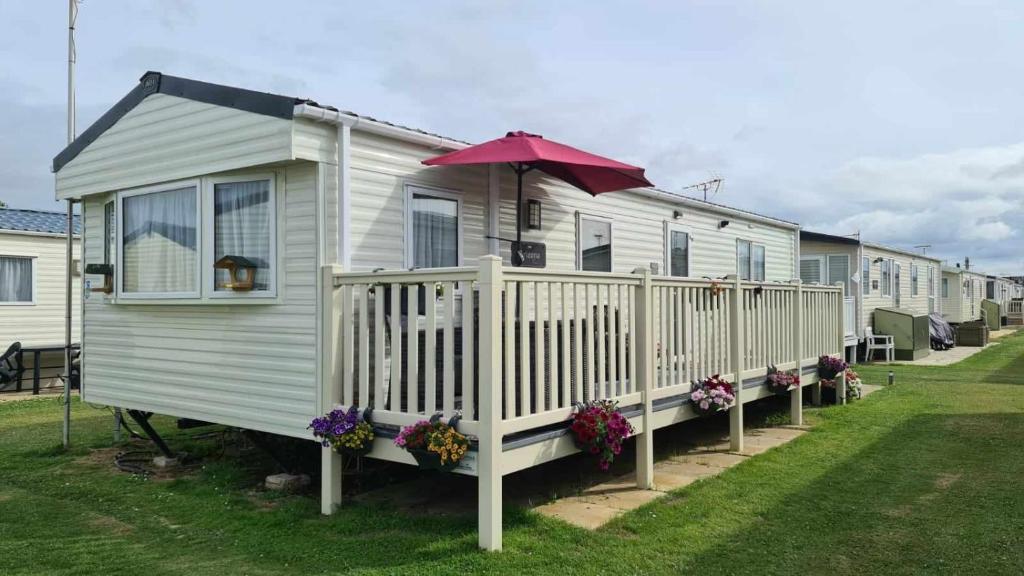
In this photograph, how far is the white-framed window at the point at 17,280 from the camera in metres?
11.7

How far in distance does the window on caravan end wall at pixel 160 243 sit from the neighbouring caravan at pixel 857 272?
12826 millimetres

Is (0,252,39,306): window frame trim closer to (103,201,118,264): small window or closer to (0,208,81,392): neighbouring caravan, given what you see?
(0,208,81,392): neighbouring caravan

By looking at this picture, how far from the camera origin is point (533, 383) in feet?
14.3

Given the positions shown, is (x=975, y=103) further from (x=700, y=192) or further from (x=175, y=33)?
(x=175, y=33)

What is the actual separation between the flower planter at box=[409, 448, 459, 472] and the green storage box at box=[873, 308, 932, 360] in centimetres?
1524

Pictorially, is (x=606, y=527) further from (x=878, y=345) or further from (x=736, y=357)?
(x=878, y=345)

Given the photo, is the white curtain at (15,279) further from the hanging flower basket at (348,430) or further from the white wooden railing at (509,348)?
the hanging flower basket at (348,430)

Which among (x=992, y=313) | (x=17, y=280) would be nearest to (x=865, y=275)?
(x=17, y=280)

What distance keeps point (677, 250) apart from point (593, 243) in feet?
6.46

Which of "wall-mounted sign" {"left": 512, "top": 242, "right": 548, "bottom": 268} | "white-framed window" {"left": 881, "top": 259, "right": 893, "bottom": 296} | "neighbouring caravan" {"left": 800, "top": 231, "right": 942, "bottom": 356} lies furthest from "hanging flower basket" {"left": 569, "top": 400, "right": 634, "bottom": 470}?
"white-framed window" {"left": 881, "top": 259, "right": 893, "bottom": 296}

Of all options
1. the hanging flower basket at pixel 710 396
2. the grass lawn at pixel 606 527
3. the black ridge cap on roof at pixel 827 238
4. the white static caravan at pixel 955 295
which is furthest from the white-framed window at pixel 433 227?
the white static caravan at pixel 955 295

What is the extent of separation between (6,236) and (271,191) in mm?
9546

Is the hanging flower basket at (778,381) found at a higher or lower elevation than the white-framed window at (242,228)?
lower

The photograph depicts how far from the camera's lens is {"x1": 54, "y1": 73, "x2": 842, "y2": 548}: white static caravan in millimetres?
4012
